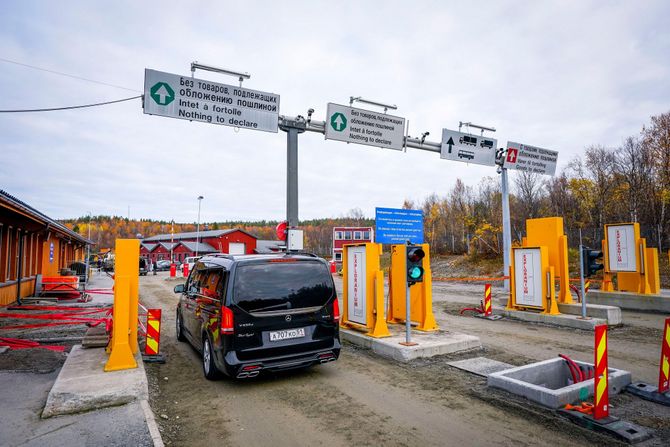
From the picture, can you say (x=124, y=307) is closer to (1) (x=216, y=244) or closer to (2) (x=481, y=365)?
(2) (x=481, y=365)

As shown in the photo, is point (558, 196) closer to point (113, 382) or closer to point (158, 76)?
point (158, 76)

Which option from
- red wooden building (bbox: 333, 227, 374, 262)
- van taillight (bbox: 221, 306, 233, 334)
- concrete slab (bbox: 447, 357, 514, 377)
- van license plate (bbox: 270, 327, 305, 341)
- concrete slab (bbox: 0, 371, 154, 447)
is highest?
red wooden building (bbox: 333, 227, 374, 262)

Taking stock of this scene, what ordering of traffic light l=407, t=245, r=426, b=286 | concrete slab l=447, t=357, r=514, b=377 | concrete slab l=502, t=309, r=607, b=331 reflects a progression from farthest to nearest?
1. concrete slab l=502, t=309, r=607, b=331
2. traffic light l=407, t=245, r=426, b=286
3. concrete slab l=447, t=357, r=514, b=377

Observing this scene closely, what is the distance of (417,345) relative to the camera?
7.66m

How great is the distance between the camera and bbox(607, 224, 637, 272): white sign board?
44.6 ft

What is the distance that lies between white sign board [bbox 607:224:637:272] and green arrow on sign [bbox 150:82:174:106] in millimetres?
14595

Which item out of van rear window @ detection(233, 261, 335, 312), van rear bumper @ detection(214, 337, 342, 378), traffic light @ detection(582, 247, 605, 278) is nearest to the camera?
van rear bumper @ detection(214, 337, 342, 378)

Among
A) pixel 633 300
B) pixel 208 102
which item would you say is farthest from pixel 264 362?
pixel 633 300

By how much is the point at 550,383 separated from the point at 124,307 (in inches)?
268

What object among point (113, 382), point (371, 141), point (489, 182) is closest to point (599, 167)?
point (489, 182)

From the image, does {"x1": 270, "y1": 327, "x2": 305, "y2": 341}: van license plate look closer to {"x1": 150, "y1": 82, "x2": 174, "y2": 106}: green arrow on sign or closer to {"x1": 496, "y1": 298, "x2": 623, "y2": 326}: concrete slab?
{"x1": 150, "y1": 82, "x2": 174, "y2": 106}: green arrow on sign

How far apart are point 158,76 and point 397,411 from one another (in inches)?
335

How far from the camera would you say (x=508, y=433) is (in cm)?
427

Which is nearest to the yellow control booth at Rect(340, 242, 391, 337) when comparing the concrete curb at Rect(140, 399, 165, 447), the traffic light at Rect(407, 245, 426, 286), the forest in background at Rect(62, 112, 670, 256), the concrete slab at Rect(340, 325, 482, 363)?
the concrete slab at Rect(340, 325, 482, 363)
